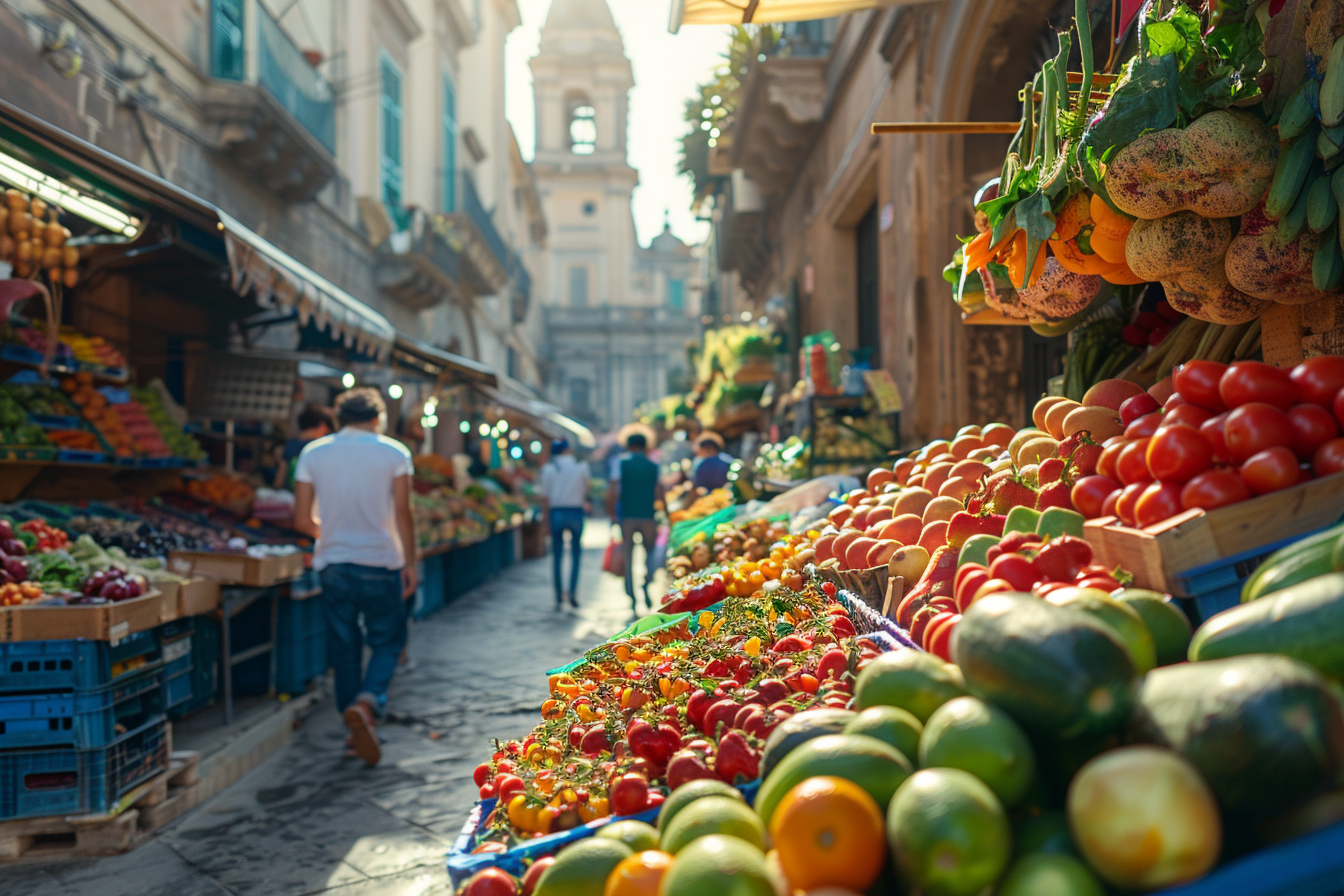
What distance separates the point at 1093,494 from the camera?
2.11 meters

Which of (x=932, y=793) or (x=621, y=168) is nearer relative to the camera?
(x=932, y=793)

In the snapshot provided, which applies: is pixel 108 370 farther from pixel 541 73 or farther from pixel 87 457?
pixel 541 73

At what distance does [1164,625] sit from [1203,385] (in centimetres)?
71

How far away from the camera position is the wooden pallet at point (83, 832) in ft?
11.7

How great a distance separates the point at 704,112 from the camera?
15.2 meters

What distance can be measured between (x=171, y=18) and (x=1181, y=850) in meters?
10.1

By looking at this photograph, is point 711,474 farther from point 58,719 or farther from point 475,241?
point 475,241

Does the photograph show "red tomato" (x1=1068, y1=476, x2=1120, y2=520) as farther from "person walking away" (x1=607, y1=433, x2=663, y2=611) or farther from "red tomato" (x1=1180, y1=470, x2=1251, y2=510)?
"person walking away" (x1=607, y1=433, x2=663, y2=611)

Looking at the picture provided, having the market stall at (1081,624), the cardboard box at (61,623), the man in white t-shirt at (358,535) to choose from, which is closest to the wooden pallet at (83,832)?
the cardboard box at (61,623)

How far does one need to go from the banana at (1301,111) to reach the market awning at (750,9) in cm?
333

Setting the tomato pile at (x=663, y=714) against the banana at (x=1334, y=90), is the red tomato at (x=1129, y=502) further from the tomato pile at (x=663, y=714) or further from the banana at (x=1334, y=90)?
the banana at (x=1334, y=90)

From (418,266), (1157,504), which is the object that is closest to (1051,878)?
(1157,504)

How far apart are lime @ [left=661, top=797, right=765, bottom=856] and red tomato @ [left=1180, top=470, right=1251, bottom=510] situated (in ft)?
3.38

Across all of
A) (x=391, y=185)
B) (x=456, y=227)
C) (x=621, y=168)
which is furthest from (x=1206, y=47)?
(x=621, y=168)
